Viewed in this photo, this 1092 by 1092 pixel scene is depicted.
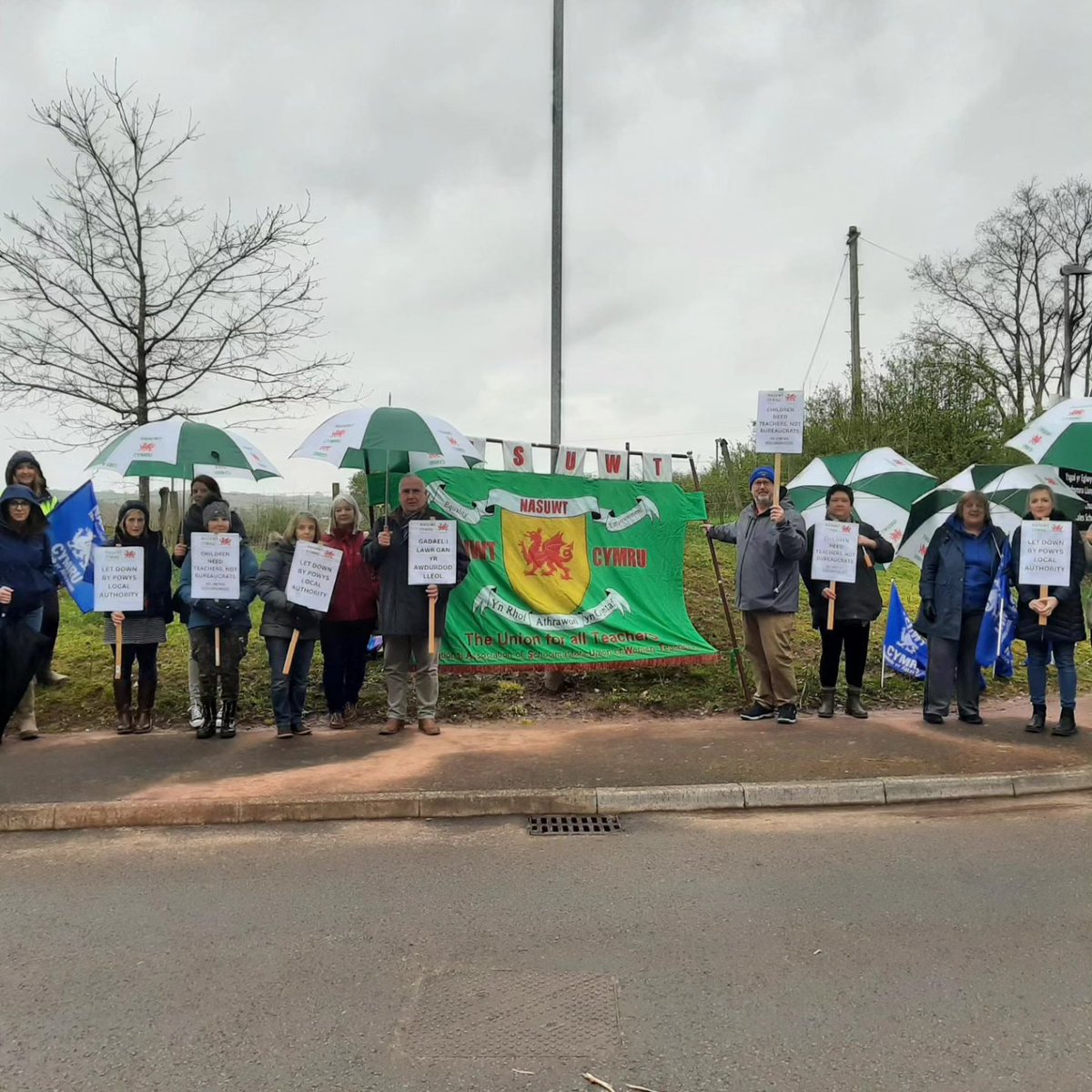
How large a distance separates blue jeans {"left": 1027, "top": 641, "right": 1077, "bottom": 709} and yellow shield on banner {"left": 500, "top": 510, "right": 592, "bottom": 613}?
12.4ft

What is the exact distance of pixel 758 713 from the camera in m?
7.40

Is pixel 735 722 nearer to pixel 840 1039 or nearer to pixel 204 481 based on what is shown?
pixel 840 1039

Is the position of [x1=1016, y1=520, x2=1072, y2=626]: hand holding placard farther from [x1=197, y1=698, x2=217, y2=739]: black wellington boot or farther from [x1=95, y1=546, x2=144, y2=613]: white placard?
[x1=95, y1=546, x2=144, y2=613]: white placard

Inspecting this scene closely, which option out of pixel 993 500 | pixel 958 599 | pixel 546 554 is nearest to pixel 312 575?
pixel 546 554

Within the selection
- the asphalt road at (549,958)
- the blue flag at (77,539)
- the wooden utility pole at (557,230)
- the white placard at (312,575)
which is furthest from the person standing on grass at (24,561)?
the wooden utility pole at (557,230)

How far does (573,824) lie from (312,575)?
2.87 m

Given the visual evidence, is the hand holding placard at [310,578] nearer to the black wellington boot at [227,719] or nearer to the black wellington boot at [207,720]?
the black wellington boot at [227,719]

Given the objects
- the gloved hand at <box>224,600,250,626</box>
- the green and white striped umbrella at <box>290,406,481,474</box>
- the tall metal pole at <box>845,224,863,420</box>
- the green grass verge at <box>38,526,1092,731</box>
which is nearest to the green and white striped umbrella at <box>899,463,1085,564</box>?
the green grass verge at <box>38,526,1092,731</box>

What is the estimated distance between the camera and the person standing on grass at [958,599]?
23.2 ft

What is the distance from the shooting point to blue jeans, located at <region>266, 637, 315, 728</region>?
22.3 ft

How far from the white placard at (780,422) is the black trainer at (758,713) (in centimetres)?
218

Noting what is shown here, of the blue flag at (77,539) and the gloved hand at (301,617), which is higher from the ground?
the blue flag at (77,539)

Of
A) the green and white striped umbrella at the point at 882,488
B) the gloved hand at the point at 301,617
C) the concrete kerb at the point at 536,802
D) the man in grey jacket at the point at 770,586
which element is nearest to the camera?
the concrete kerb at the point at 536,802

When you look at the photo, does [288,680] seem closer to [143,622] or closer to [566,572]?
[143,622]
